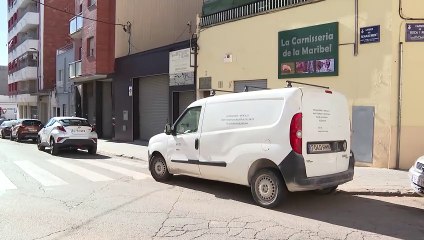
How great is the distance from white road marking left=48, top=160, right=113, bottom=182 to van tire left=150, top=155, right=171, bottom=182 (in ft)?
3.58

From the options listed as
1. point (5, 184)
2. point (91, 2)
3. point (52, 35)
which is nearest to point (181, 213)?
point (5, 184)

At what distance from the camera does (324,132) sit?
714 centimetres

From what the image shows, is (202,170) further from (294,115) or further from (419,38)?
(419,38)

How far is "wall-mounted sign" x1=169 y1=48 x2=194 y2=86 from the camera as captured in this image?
59.6ft

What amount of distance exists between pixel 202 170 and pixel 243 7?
8.81 metres

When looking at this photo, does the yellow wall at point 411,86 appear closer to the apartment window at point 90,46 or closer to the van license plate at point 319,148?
the van license plate at point 319,148

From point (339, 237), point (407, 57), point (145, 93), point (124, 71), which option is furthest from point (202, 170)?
point (124, 71)

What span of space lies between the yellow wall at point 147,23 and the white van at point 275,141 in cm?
1626

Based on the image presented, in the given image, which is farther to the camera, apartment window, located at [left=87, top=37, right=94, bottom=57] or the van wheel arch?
apartment window, located at [left=87, top=37, right=94, bottom=57]

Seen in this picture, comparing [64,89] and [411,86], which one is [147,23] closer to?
[64,89]

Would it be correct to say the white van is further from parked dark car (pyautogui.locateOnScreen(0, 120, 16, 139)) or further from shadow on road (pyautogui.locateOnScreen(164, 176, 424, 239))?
parked dark car (pyautogui.locateOnScreen(0, 120, 16, 139))

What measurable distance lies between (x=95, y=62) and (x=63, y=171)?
545 inches

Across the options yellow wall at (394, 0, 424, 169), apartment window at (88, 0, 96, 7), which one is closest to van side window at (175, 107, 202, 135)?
yellow wall at (394, 0, 424, 169)

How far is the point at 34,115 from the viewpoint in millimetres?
50625
